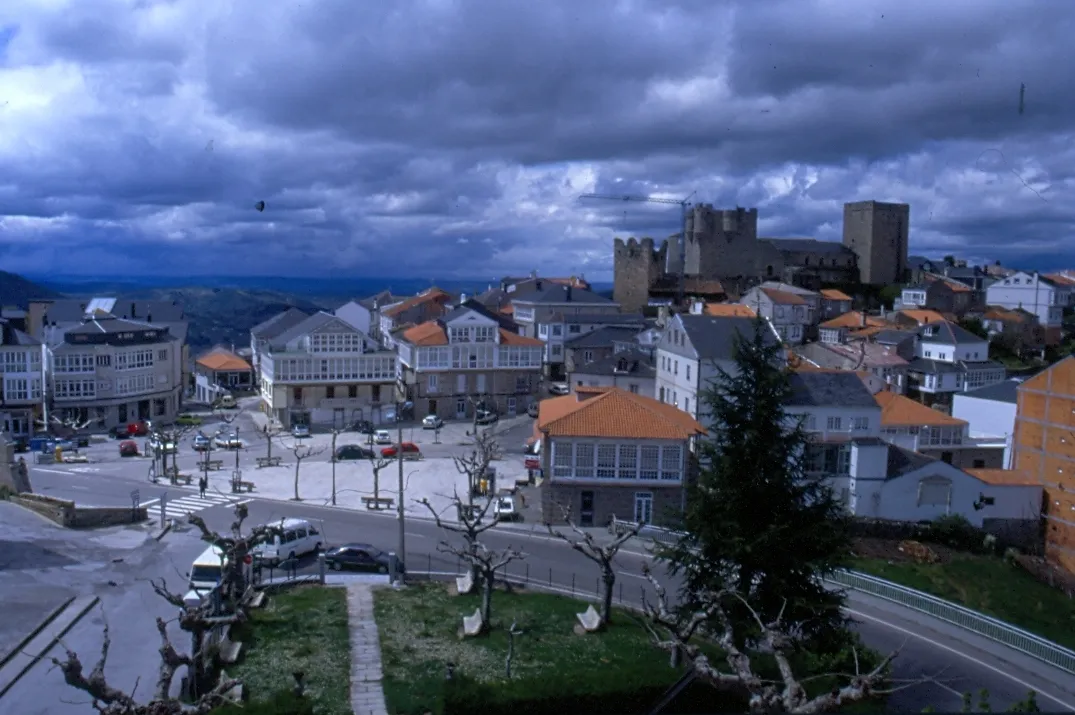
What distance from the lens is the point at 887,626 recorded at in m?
22.4

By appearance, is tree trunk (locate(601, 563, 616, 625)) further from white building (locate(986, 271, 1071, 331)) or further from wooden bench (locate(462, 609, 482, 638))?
white building (locate(986, 271, 1071, 331))

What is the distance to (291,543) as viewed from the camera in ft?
81.7

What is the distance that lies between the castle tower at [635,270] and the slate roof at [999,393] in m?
41.1

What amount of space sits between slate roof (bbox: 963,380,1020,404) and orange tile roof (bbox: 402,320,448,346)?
100 ft

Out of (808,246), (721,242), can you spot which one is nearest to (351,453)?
(721,242)

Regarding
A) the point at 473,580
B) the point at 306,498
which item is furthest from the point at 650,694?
the point at 306,498

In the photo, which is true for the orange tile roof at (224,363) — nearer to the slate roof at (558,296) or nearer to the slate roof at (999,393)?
the slate roof at (558,296)

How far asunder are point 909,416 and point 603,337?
70.0 ft

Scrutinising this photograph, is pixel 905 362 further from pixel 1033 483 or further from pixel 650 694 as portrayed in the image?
pixel 650 694

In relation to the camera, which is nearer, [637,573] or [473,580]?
[473,580]

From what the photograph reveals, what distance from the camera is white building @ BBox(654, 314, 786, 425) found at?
4488 cm

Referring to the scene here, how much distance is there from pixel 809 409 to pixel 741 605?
21.7 metres

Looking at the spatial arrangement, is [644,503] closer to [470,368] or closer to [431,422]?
[431,422]

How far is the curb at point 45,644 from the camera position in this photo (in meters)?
16.1
